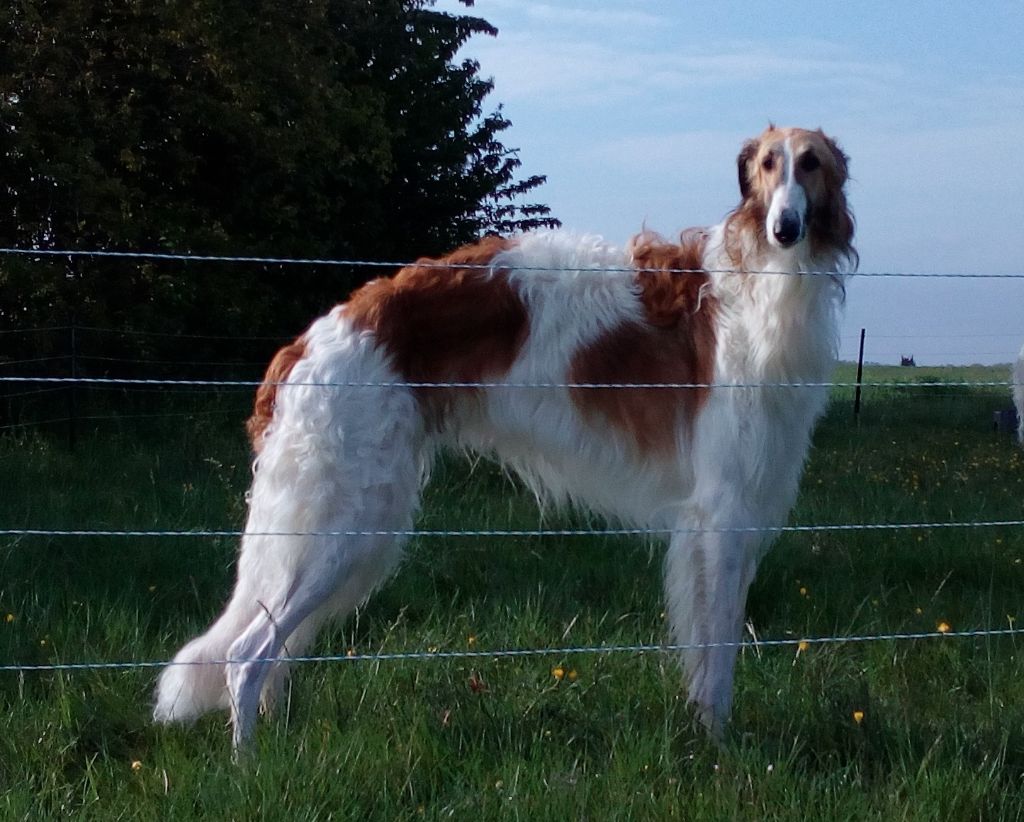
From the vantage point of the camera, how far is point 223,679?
4.06 metres

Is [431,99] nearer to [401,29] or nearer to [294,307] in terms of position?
[401,29]

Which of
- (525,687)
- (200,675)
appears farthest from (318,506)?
(525,687)

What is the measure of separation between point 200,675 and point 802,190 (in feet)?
8.55

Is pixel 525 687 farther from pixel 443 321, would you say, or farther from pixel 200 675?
pixel 443 321

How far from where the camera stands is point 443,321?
4320mm

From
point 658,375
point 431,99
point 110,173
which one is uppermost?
point 431,99

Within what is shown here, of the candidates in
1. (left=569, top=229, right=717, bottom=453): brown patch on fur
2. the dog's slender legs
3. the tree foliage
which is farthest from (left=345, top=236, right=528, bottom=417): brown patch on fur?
the tree foliage

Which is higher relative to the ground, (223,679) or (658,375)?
(658,375)

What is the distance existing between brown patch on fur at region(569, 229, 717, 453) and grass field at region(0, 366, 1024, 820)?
721 millimetres

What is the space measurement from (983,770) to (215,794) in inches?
84.9

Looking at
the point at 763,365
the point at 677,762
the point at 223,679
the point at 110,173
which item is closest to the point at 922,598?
the point at 763,365

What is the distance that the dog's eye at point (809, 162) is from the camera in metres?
4.31

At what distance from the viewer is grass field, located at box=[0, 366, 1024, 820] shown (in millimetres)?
3371

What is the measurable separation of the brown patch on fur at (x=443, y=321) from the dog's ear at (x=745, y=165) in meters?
0.93
